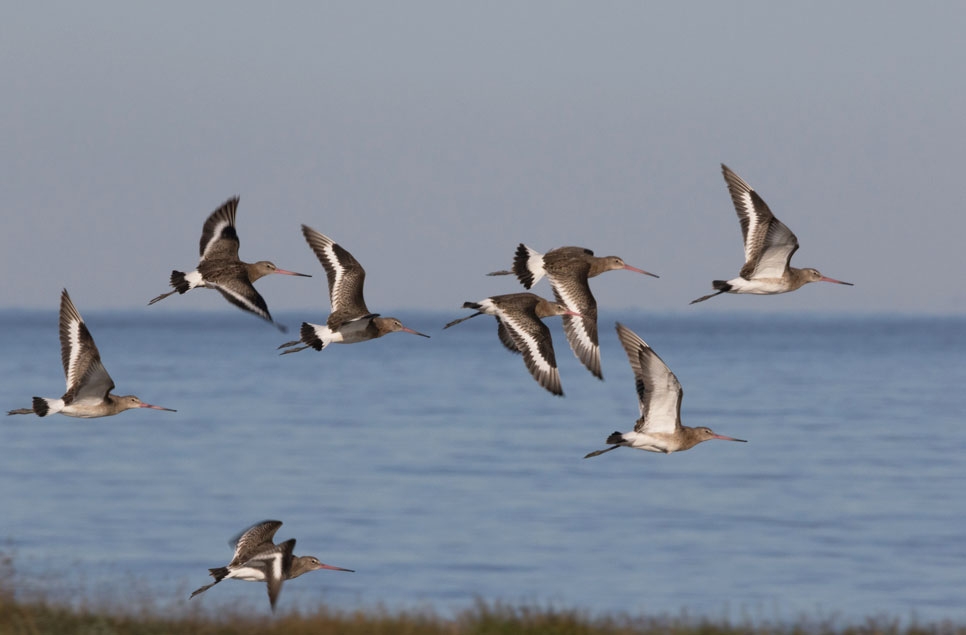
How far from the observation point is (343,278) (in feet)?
36.9

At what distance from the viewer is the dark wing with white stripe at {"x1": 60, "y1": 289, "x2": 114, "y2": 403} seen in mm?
10062

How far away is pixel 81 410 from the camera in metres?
10.3

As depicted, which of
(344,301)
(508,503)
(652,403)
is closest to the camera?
(652,403)

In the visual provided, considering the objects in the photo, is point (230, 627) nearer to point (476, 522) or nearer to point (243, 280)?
point (243, 280)

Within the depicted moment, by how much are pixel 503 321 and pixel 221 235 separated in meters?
2.45

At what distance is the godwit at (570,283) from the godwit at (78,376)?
11.4 feet

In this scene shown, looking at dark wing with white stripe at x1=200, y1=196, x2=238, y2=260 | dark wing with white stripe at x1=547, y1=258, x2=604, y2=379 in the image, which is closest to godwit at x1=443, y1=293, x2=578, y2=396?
dark wing with white stripe at x1=547, y1=258, x2=604, y2=379

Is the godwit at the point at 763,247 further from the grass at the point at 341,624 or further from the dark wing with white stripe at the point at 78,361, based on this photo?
the dark wing with white stripe at the point at 78,361

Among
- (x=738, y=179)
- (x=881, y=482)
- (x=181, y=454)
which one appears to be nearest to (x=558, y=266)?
(x=738, y=179)

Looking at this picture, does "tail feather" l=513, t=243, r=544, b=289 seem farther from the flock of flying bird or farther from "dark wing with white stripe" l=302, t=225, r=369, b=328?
"dark wing with white stripe" l=302, t=225, r=369, b=328

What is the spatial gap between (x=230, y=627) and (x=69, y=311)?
3.10 metres

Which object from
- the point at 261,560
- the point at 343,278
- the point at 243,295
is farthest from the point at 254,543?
the point at 343,278

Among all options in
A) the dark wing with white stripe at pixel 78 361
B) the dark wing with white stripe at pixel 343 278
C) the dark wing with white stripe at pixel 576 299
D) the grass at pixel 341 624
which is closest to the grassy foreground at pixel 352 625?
the grass at pixel 341 624

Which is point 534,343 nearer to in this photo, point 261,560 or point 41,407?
point 261,560
